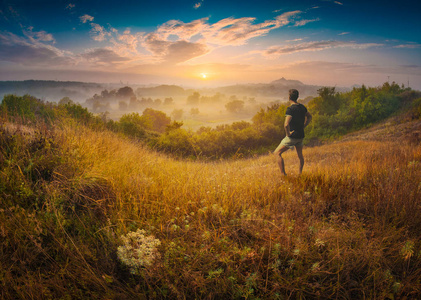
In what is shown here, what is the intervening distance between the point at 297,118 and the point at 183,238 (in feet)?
13.8

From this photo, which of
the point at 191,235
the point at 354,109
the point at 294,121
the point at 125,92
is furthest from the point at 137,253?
the point at 125,92

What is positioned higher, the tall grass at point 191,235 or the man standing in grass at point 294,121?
the man standing in grass at point 294,121

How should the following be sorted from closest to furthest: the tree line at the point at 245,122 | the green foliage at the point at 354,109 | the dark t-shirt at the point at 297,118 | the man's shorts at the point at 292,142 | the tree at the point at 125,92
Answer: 1. the dark t-shirt at the point at 297,118
2. the man's shorts at the point at 292,142
3. the tree line at the point at 245,122
4. the green foliage at the point at 354,109
5. the tree at the point at 125,92

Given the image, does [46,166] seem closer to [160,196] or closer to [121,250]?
[160,196]

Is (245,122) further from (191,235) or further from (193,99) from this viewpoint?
(193,99)

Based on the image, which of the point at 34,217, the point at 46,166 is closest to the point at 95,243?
the point at 34,217

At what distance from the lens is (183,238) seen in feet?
8.18

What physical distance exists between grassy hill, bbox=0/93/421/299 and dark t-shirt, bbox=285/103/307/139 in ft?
5.49

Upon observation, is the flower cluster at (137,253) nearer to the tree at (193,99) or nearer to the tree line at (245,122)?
the tree line at (245,122)

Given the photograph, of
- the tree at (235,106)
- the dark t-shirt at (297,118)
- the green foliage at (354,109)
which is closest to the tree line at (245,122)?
the green foliage at (354,109)

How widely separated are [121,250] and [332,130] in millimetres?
32526

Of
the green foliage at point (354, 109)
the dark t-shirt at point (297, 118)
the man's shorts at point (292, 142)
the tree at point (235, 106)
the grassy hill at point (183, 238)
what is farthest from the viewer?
the tree at point (235, 106)

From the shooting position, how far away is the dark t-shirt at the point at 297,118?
5148mm

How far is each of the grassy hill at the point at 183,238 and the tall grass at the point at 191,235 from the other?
0.02m
